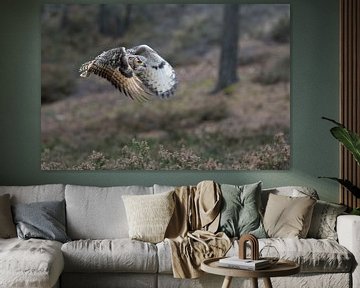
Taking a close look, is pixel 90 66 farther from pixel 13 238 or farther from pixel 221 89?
pixel 13 238

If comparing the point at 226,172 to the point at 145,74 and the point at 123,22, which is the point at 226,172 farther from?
the point at 123,22

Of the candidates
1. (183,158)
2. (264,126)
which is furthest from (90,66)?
(264,126)

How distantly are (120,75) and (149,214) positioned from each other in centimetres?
138

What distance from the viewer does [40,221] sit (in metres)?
6.91

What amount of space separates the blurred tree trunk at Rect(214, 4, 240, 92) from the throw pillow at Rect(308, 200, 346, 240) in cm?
138

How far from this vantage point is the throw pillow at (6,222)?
6902 mm

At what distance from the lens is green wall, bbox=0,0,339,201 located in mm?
7648

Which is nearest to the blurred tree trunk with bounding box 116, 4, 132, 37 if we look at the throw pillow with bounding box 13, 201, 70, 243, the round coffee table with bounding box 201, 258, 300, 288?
the throw pillow with bounding box 13, 201, 70, 243

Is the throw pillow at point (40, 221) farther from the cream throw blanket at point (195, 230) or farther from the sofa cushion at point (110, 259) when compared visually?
the cream throw blanket at point (195, 230)

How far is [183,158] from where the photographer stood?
766 centimetres

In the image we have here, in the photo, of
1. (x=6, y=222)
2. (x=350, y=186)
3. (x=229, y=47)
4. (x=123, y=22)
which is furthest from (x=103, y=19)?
(x=350, y=186)

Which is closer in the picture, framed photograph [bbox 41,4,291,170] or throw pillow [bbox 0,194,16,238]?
throw pillow [bbox 0,194,16,238]

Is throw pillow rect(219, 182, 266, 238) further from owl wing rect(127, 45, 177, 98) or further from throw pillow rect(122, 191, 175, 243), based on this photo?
owl wing rect(127, 45, 177, 98)

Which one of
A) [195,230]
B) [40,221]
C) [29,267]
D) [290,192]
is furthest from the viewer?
[290,192]
